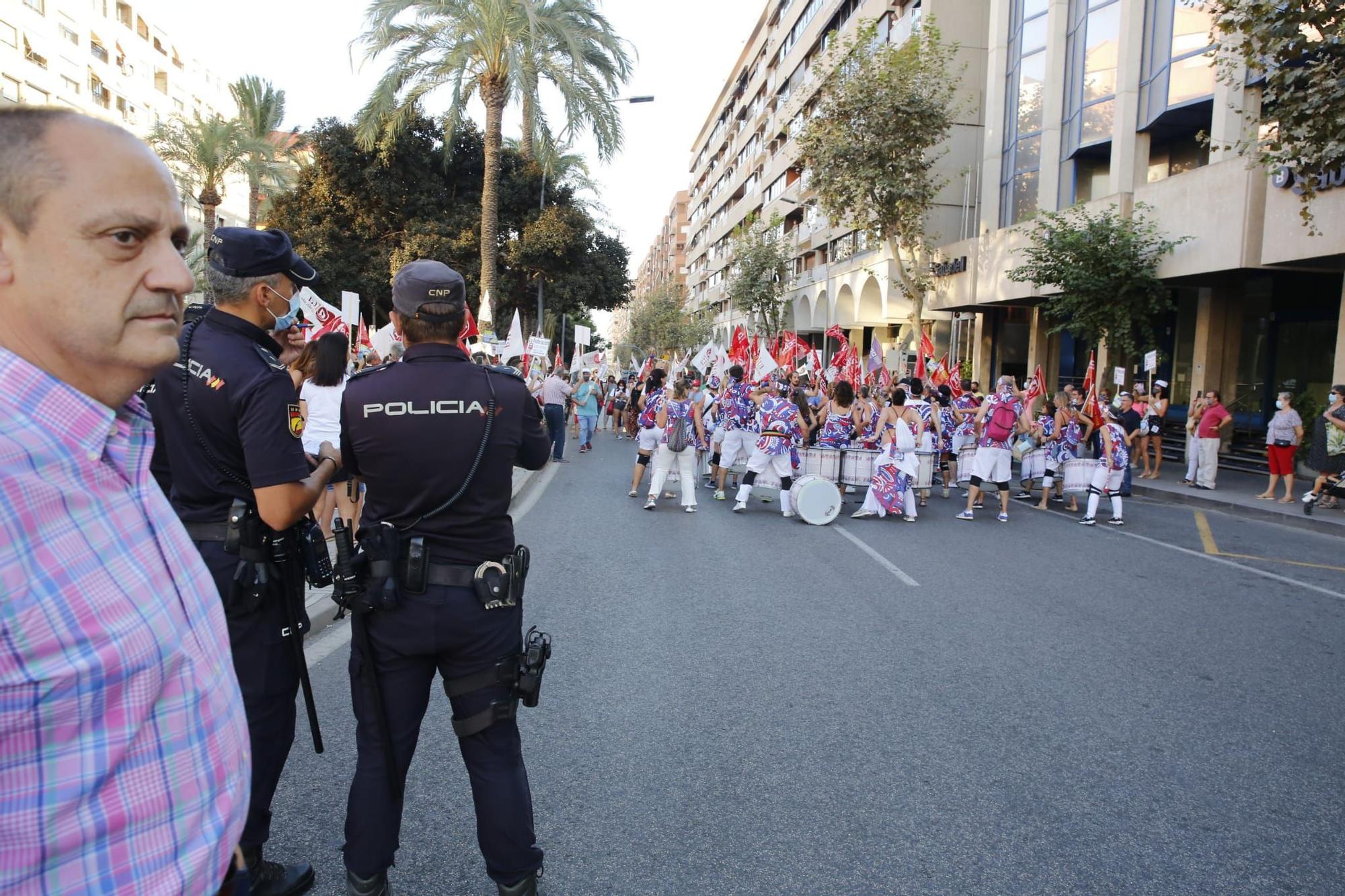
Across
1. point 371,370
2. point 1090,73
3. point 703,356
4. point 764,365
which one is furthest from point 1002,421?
point 1090,73

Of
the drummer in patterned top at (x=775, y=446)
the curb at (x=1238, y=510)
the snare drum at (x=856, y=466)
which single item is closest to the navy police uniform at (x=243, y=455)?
the drummer in patterned top at (x=775, y=446)

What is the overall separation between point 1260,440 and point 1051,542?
14358 mm

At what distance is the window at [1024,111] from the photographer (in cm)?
A: 2662

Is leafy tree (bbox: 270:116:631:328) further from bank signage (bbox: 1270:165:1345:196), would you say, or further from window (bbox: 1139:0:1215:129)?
bank signage (bbox: 1270:165:1345:196)

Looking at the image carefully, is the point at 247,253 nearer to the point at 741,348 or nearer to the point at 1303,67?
the point at 1303,67

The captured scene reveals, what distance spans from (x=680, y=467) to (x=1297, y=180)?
41.0 ft

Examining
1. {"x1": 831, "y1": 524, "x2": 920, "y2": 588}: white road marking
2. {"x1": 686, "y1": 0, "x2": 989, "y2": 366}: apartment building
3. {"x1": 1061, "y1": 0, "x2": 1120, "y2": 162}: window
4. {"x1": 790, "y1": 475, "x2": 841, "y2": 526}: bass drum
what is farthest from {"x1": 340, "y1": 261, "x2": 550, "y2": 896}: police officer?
{"x1": 686, "y1": 0, "x2": 989, "y2": 366}: apartment building

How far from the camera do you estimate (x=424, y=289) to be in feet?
9.19

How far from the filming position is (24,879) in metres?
1.01

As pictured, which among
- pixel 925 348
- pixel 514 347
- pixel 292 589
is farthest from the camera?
pixel 925 348

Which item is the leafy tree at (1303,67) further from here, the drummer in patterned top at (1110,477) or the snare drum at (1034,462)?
the snare drum at (1034,462)

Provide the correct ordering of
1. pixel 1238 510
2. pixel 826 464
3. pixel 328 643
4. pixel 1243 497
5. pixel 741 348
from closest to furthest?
1. pixel 328 643
2. pixel 826 464
3. pixel 1238 510
4. pixel 1243 497
5. pixel 741 348

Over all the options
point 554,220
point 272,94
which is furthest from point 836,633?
point 272,94

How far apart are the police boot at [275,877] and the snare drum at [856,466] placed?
421 inches
